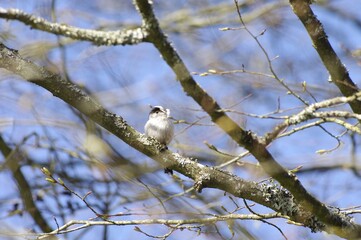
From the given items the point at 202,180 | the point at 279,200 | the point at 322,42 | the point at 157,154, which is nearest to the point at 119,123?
the point at 157,154

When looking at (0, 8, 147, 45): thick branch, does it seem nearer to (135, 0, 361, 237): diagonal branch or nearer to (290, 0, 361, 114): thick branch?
(135, 0, 361, 237): diagonal branch

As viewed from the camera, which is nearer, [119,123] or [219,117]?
[219,117]

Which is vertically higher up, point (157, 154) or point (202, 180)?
point (157, 154)

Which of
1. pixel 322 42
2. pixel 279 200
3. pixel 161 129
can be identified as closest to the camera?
pixel 279 200

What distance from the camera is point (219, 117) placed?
225 centimetres

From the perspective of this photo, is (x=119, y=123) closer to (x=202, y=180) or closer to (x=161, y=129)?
(x=202, y=180)

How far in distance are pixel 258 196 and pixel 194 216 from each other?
0.40 metres

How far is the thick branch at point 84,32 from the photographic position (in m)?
2.54

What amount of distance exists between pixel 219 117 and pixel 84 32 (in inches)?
38.7

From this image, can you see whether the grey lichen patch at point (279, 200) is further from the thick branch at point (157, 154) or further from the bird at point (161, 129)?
the bird at point (161, 129)

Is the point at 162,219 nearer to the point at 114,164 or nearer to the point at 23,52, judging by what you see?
the point at 114,164

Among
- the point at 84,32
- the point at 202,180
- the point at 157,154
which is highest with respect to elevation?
the point at 84,32

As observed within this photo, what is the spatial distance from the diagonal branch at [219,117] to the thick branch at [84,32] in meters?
0.09

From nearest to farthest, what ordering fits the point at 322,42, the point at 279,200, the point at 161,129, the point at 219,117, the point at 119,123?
the point at 219,117
the point at 119,123
the point at 279,200
the point at 322,42
the point at 161,129
